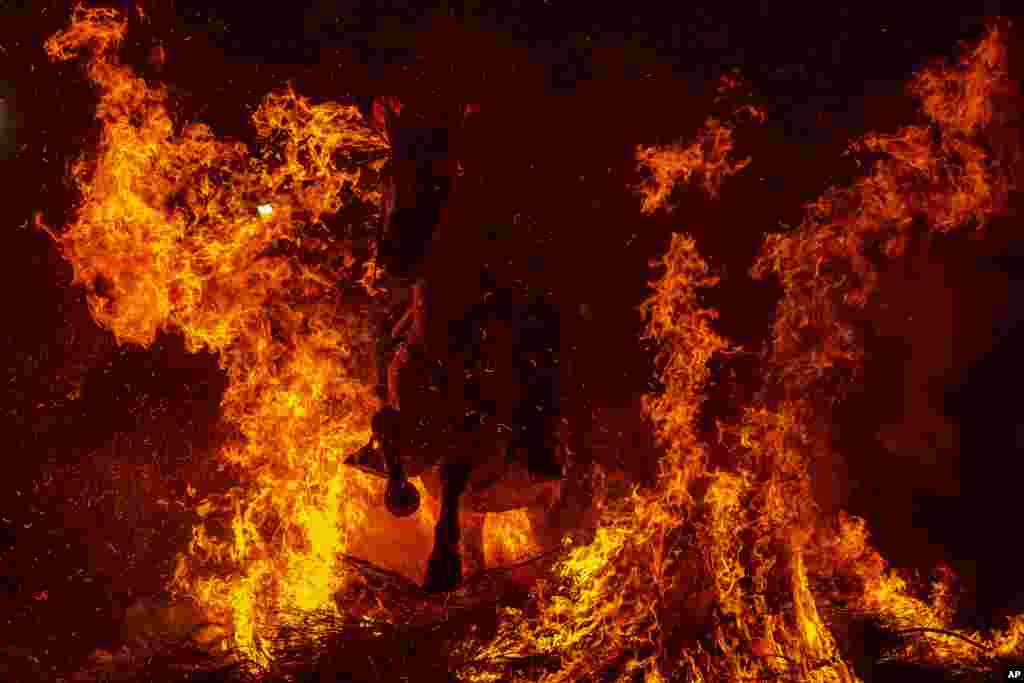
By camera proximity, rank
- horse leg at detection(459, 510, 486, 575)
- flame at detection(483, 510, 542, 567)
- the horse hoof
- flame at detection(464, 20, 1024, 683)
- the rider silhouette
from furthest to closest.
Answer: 1. flame at detection(483, 510, 542, 567)
2. horse leg at detection(459, 510, 486, 575)
3. flame at detection(464, 20, 1024, 683)
4. the horse hoof
5. the rider silhouette

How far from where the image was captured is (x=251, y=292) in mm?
5090

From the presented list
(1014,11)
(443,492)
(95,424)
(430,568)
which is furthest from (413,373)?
(1014,11)

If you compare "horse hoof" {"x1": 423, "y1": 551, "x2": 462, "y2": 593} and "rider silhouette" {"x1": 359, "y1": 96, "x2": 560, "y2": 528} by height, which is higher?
"rider silhouette" {"x1": 359, "y1": 96, "x2": 560, "y2": 528}

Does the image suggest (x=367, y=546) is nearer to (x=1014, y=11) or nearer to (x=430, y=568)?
(x=430, y=568)

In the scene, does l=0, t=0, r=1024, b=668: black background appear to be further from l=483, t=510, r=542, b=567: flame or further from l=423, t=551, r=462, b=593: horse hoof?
l=423, t=551, r=462, b=593: horse hoof

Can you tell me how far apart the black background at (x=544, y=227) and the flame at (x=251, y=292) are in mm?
150

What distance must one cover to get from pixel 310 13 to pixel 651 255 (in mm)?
2692

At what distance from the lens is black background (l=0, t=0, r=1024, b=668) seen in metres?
4.70

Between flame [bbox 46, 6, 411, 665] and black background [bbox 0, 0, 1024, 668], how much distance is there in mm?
150

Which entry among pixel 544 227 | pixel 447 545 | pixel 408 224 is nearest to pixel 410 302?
pixel 408 224

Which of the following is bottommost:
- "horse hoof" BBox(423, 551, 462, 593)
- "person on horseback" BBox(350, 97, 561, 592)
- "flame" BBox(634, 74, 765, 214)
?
"horse hoof" BBox(423, 551, 462, 593)

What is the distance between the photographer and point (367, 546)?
5.33m

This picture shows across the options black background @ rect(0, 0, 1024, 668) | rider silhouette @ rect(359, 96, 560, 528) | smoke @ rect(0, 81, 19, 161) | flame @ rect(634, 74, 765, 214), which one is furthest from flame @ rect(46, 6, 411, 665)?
flame @ rect(634, 74, 765, 214)

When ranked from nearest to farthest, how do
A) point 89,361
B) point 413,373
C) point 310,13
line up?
point 413,373, point 310,13, point 89,361
